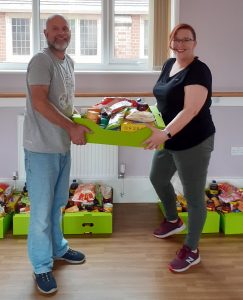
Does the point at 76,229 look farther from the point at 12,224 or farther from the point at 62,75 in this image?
the point at 62,75

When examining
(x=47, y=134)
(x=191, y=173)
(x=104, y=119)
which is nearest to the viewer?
(x=47, y=134)

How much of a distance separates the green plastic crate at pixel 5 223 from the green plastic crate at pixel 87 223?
39 cm

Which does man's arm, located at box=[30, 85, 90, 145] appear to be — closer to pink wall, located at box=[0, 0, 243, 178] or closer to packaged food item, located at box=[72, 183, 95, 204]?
packaged food item, located at box=[72, 183, 95, 204]

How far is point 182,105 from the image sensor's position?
231 cm

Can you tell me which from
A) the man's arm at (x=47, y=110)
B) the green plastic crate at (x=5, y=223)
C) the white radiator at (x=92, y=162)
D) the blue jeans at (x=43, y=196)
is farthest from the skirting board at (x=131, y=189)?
the man's arm at (x=47, y=110)

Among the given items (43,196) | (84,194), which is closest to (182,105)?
(43,196)

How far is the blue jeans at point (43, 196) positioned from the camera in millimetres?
2160

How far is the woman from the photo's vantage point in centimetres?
220

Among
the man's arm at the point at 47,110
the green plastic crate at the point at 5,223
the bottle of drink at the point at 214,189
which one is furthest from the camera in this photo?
the bottle of drink at the point at 214,189

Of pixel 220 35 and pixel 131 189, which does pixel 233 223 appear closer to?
pixel 131 189

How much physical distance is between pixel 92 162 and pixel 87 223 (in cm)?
62

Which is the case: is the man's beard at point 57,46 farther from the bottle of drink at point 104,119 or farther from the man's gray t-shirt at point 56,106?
the bottle of drink at point 104,119

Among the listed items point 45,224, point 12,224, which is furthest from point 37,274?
point 12,224

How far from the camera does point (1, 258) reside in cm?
258
